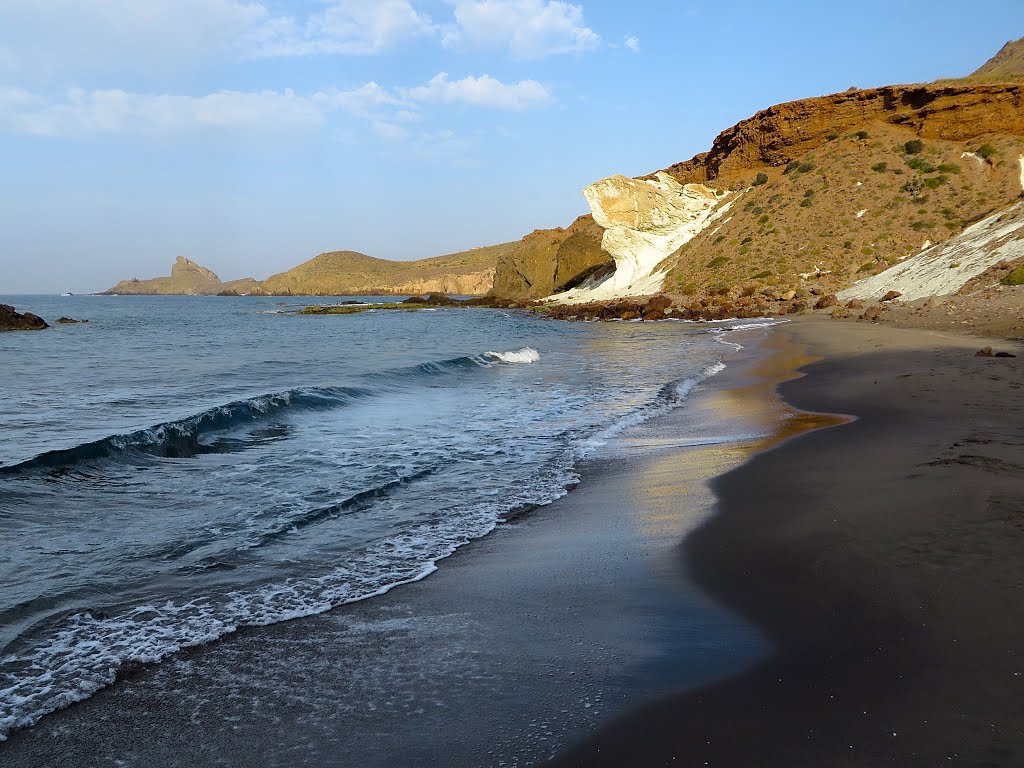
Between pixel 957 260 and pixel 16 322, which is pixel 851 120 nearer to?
pixel 957 260

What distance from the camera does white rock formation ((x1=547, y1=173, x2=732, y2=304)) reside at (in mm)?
48781

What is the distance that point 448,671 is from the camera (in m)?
3.24

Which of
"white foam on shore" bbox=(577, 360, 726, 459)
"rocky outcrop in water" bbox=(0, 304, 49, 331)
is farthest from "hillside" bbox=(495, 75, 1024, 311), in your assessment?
"rocky outcrop in water" bbox=(0, 304, 49, 331)

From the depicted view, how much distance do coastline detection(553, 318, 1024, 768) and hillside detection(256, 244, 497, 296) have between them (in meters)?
129

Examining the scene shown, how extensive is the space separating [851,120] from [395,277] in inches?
5055

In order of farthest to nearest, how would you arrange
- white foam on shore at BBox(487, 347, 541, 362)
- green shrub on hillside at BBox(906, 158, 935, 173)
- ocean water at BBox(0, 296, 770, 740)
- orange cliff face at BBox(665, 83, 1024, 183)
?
1. orange cliff face at BBox(665, 83, 1024, 183)
2. green shrub on hillside at BBox(906, 158, 935, 173)
3. white foam on shore at BBox(487, 347, 541, 362)
4. ocean water at BBox(0, 296, 770, 740)

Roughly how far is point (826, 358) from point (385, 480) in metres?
11.2

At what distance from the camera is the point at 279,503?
6.39m

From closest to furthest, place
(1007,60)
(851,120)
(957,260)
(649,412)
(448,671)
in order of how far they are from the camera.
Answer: (448,671), (649,412), (957,260), (851,120), (1007,60)

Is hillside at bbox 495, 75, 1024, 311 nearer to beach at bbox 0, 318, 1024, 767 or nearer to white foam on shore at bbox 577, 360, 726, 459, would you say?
white foam on shore at bbox 577, 360, 726, 459

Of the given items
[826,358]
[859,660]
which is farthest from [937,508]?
[826,358]

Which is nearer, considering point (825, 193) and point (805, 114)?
point (825, 193)

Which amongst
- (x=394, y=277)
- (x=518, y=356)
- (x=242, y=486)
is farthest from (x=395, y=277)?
(x=242, y=486)

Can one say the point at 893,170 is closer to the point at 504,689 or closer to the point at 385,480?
the point at 385,480
